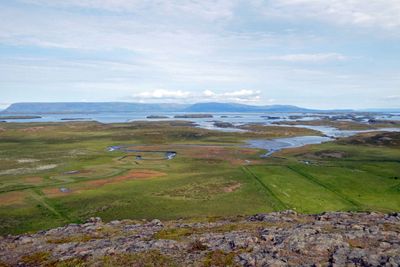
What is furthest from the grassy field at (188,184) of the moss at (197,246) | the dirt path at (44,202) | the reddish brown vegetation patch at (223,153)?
the moss at (197,246)

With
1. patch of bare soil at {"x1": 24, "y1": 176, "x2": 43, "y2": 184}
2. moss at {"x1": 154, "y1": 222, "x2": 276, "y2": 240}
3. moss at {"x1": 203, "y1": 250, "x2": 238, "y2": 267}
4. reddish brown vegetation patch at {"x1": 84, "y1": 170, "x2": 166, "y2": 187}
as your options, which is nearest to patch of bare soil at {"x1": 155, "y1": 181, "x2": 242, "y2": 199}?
reddish brown vegetation patch at {"x1": 84, "y1": 170, "x2": 166, "y2": 187}

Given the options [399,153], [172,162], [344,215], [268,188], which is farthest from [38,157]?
[399,153]

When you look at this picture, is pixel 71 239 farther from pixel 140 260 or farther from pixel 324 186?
pixel 324 186

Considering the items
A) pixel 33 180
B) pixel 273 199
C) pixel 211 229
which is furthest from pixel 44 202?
pixel 211 229

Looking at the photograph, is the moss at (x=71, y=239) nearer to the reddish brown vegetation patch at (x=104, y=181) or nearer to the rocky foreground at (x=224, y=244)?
the rocky foreground at (x=224, y=244)

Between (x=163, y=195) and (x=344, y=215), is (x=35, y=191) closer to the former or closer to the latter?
(x=163, y=195)
